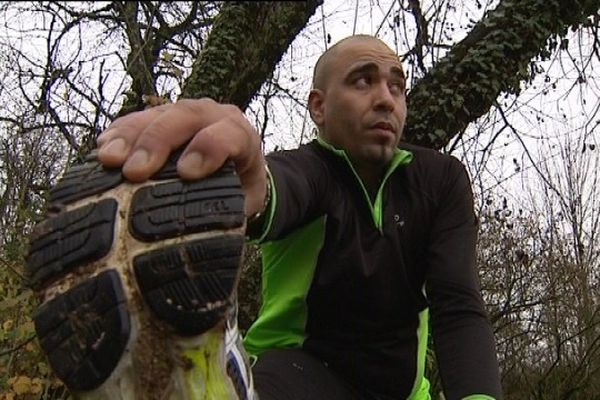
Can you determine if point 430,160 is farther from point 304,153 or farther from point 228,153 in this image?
point 228,153

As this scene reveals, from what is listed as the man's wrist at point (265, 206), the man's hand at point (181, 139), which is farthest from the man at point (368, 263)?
the man's hand at point (181, 139)

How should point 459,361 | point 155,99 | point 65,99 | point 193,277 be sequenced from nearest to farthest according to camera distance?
point 193,277 → point 459,361 → point 155,99 → point 65,99

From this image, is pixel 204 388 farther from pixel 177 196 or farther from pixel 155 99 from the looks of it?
pixel 155 99

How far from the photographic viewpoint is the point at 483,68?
4246 mm

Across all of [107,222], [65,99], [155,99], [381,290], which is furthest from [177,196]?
[65,99]

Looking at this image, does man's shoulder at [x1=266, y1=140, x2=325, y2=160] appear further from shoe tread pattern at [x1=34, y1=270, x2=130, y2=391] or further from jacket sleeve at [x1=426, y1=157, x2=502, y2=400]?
shoe tread pattern at [x1=34, y1=270, x2=130, y2=391]

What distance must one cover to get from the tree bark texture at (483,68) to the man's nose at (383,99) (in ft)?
6.93

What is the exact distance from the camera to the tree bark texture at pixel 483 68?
4133mm

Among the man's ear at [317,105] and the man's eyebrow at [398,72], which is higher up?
the man's eyebrow at [398,72]

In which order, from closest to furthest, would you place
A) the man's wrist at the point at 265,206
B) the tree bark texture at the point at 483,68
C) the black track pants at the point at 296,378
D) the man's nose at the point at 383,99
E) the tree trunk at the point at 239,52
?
1. the man's wrist at the point at 265,206
2. the black track pants at the point at 296,378
3. the man's nose at the point at 383,99
4. the tree bark texture at the point at 483,68
5. the tree trunk at the point at 239,52

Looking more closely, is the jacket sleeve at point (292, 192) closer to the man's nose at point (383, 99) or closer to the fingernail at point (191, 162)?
the man's nose at point (383, 99)

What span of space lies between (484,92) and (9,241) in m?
2.39

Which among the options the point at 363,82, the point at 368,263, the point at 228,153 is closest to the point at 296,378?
the point at 368,263

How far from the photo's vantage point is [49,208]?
43.0 inches
